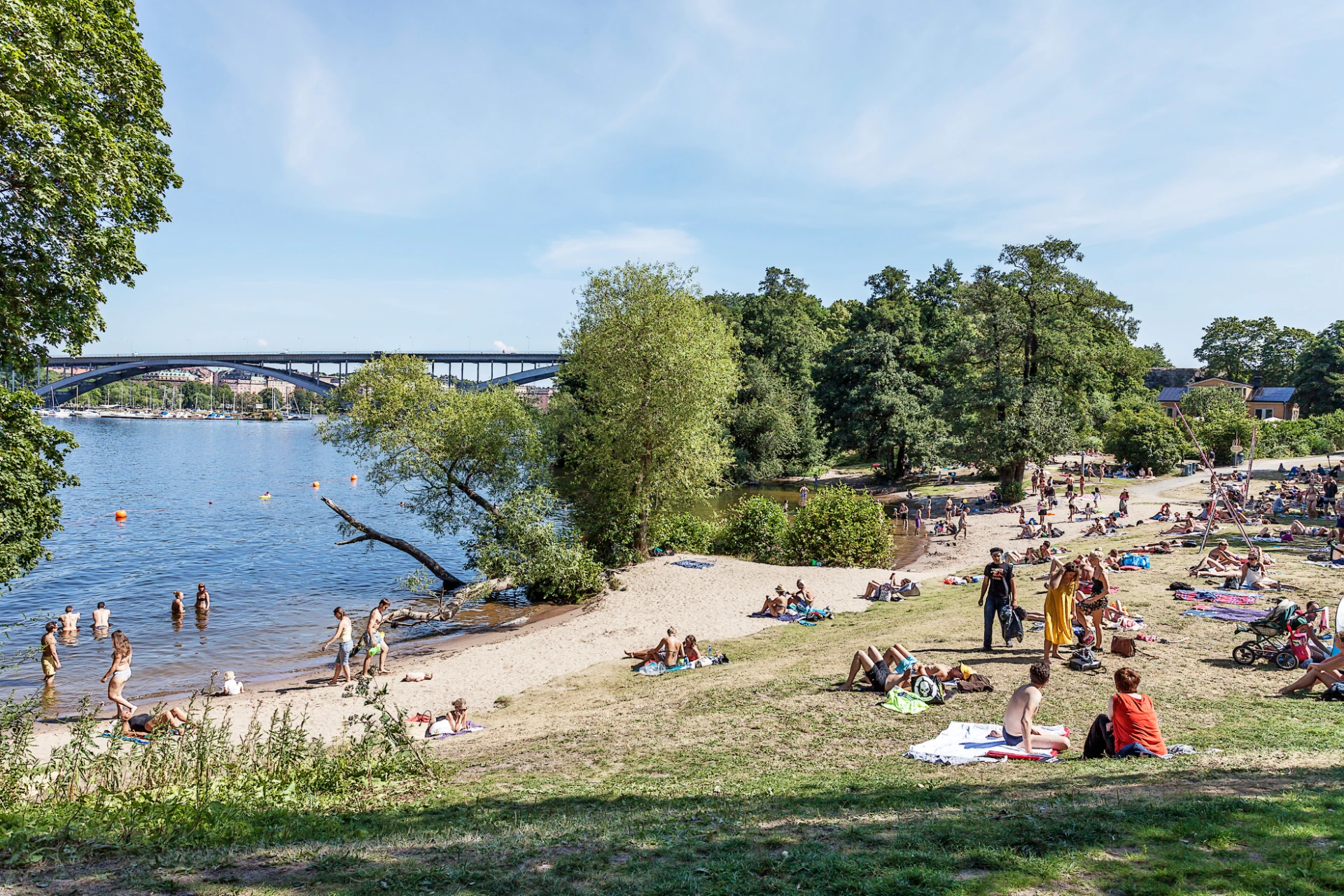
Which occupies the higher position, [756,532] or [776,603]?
[756,532]

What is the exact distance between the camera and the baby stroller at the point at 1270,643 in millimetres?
12238

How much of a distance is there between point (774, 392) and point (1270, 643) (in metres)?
47.3

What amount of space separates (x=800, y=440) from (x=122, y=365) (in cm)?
13291

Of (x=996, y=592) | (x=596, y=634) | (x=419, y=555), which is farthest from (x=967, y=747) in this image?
(x=419, y=555)

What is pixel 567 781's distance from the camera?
30.2ft

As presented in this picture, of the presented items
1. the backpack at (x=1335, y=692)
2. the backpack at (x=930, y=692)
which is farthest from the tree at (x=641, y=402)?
the backpack at (x=1335, y=692)

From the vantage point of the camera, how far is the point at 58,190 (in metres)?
10.1

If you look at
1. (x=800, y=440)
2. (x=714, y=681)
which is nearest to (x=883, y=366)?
(x=800, y=440)

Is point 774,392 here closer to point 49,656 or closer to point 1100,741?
point 49,656

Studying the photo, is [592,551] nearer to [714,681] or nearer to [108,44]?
[714,681]

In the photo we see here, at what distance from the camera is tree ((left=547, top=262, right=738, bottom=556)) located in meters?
28.2

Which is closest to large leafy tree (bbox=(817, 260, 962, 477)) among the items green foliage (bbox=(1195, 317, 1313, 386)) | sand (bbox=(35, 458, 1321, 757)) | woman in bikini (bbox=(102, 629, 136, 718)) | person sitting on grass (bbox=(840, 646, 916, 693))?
sand (bbox=(35, 458, 1321, 757))

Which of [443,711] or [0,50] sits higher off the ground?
[0,50]

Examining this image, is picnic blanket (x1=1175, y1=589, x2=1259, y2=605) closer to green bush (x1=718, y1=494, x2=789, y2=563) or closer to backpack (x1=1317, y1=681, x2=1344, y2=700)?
backpack (x1=1317, y1=681, x2=1344, y2=700)
